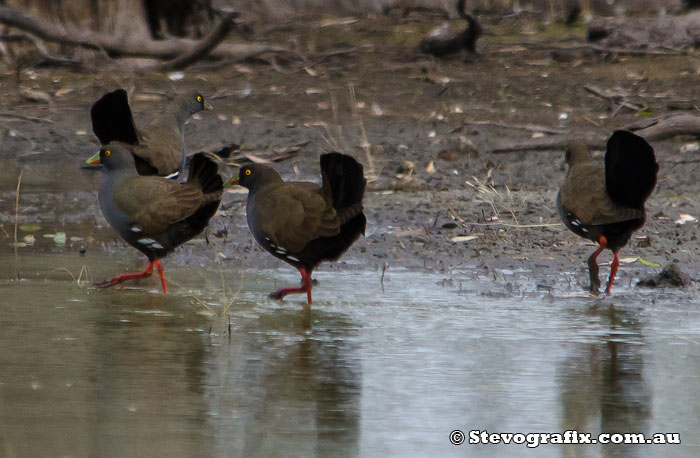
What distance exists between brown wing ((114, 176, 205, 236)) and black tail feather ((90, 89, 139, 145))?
1.56 m

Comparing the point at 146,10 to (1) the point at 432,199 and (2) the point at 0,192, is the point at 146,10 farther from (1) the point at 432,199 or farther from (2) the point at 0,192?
(1) the point at 432,199

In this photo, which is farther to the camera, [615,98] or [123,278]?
[615,98]

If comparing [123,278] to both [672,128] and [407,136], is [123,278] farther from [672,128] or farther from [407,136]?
[672,128]

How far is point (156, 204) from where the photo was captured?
750 centimetres

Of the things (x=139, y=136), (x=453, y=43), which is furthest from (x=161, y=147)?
(x=453, y=43)

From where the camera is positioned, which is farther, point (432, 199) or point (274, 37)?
point (274, 37)

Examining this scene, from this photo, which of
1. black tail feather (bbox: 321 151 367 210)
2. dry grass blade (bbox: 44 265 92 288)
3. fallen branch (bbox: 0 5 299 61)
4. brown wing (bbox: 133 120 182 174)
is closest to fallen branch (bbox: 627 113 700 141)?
brown wing (bbox: 133 120 182 174)

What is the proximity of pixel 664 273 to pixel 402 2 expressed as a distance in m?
12.8

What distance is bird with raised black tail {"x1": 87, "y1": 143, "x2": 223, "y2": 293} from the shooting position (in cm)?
749

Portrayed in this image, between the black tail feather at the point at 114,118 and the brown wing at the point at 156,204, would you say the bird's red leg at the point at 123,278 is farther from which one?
the black tail feather at the point at 114,118

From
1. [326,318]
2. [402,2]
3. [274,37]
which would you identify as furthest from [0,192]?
[402,2]

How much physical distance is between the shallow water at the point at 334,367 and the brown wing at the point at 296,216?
390mm

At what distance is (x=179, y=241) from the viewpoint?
25.2ft

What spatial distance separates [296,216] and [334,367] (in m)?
1.72
